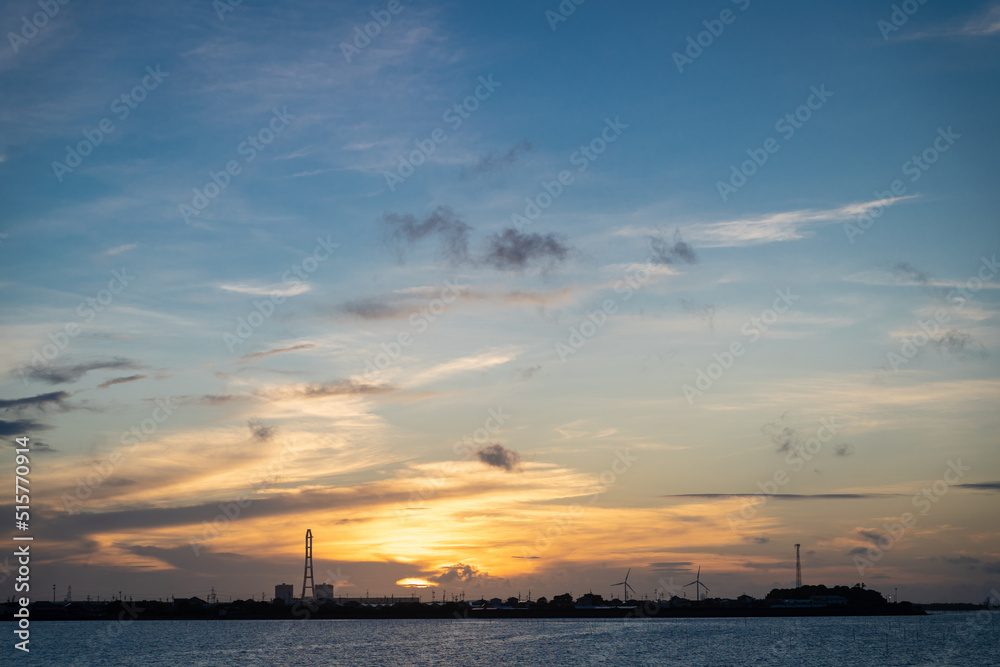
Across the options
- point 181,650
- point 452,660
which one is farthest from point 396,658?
point 181,650

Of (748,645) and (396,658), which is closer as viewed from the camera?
(396,658)

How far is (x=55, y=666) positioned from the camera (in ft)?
522

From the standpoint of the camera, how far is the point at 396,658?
6663 inches

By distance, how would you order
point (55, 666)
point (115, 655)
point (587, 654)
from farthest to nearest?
point (115, 655), point (587, 654), point (55, 666)

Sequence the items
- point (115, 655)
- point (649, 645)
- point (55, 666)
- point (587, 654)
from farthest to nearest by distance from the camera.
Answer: point (649, 645)
point (115, 655)
point (587, 654)
point (55, 666)

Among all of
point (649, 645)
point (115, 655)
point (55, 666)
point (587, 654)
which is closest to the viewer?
point (55, 666)

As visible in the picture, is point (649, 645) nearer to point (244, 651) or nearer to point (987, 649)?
point (987, 649)

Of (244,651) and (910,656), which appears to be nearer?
(910,656)

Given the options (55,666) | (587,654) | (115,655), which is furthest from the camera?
(115,655)

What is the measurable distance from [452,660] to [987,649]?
5020 inches

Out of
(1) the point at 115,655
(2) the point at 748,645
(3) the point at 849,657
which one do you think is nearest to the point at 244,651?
(1) the point at 115,655

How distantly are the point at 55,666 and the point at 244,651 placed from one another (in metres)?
42.9

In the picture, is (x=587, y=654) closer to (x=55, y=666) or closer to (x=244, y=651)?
(x=244, y=651)

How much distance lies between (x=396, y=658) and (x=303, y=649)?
35218mm
